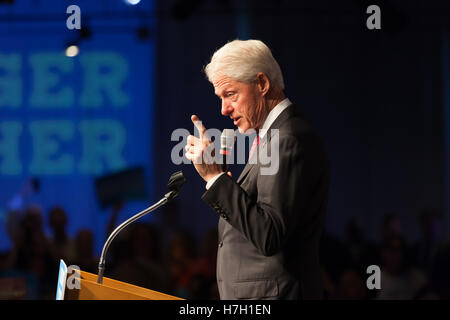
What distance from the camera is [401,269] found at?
11.5 feet

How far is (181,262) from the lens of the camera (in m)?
4.10

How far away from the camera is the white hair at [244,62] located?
1.42m

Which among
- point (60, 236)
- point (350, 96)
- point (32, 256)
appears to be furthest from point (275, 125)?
point (350, 96)

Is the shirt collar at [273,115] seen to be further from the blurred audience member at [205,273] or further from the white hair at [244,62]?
the blurred audience member at [205,273]

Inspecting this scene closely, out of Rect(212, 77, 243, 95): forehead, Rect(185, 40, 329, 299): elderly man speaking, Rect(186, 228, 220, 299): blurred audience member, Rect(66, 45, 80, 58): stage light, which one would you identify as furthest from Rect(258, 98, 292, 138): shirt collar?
Rect(66, 45, 80, 58): stage light

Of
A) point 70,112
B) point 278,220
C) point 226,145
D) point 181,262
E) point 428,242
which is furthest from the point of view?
point 70,112

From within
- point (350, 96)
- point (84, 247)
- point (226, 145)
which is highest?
point (350, 96)

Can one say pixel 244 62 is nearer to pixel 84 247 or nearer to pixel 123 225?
pixel 123 225

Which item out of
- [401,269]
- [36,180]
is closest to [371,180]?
[401,269]

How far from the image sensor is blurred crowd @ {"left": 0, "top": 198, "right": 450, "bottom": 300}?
3.22 m

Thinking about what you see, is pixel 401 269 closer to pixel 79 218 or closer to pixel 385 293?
pixel 385 293

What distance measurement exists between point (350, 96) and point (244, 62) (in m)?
4.23

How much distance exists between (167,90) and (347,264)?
103 inches

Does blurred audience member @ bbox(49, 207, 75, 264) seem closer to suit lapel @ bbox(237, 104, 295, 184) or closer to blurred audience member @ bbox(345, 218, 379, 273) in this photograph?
blurred audience member @ bbox(345, 218, 379, 273)
